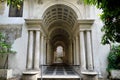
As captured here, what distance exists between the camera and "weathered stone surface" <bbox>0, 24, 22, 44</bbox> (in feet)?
35.6

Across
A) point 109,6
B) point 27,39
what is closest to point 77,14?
point 27,39

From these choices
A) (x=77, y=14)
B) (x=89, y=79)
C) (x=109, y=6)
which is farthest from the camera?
(x=77, y=14)

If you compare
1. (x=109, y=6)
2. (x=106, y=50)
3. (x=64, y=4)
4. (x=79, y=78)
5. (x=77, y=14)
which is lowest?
(x=79, y=78)

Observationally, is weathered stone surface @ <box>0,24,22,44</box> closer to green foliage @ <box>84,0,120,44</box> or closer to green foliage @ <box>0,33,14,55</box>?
green foliage @ <box>0,33,14,55</box>

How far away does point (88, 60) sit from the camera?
34.2 feet

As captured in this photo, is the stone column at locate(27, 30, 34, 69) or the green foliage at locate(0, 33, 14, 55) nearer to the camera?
the green foliage at locate(0, 33, 14, 55)

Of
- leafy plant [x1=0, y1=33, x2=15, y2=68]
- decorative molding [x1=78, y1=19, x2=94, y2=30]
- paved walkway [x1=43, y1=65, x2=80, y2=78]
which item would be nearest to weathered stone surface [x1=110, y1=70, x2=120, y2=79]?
paved walkway [x1=43, y1=65, x2=80, y2=78]

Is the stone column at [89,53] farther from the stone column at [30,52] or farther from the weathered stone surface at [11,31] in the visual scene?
the weathered stone surface at [11,31]

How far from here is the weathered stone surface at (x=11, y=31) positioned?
10836mm

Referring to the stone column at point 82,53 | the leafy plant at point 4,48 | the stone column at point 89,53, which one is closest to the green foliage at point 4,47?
the leafy plant at point 4,48

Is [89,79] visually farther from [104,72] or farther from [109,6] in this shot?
[109,6]

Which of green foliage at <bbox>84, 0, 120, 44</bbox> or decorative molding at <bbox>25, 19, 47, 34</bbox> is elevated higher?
decorative molding at <bbox>25, 19, 47, 34</bbox>

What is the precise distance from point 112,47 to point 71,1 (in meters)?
5.19

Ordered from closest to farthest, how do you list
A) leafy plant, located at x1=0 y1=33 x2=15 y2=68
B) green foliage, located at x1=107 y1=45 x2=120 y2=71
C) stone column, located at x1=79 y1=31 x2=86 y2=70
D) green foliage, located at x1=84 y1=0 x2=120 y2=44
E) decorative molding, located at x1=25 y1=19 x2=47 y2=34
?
green foliage, located at x1=84 y1=0 x2=120 y2=44, green foliage, located at x1=107 y1=45 x2=120 y2=71, leafy plant, located at x1=0 y1=33 x2=15 y2=68, stone column, located at x1=79 y1=31 x2=86 y2=70, decorative molding, located at x1=25 y1=19 x2=47 y2=34
